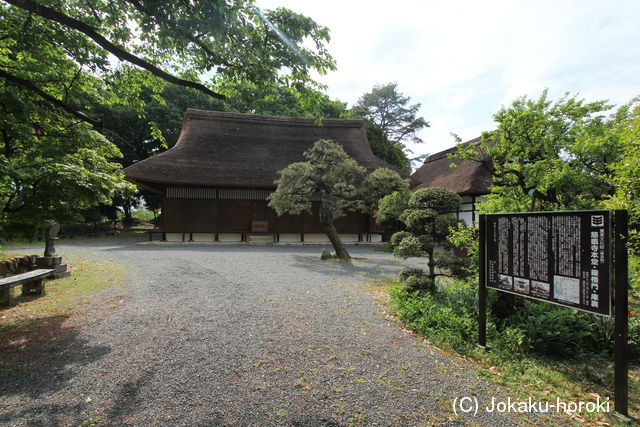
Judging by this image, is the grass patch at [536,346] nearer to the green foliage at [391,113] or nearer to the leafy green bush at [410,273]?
the leafy green bush at [410,273]

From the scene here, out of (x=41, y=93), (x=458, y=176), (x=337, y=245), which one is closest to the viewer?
(x=41, y=93)

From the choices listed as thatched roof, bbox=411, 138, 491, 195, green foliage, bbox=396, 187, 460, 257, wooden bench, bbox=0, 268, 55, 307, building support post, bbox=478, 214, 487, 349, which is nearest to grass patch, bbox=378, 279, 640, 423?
building support post, bbox=478, 214, 487, 349

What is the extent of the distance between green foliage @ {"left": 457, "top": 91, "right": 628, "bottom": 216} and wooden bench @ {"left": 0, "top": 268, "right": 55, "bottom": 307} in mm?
7543

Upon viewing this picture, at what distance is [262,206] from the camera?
15500mm

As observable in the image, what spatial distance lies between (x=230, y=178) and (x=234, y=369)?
40.3ft

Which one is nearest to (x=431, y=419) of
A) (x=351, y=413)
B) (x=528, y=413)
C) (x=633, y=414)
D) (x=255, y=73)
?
(x=351, y=413)

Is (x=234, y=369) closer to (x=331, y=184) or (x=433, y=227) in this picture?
(x=433, y=227)

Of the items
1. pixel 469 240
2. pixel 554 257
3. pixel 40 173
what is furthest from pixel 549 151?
pixel 40 173

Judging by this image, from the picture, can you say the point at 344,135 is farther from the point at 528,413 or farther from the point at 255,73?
the point at 528,413

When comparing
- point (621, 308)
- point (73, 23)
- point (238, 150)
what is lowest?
point (621, 308)

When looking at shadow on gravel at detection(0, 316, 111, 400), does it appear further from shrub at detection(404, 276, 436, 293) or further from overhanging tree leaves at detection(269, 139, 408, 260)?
overhanging tree leaves at detection(269, 139, 408, 260)

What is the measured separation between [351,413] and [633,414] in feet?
7.87

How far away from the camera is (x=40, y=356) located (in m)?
3.13

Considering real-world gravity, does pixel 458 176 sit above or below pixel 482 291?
above
